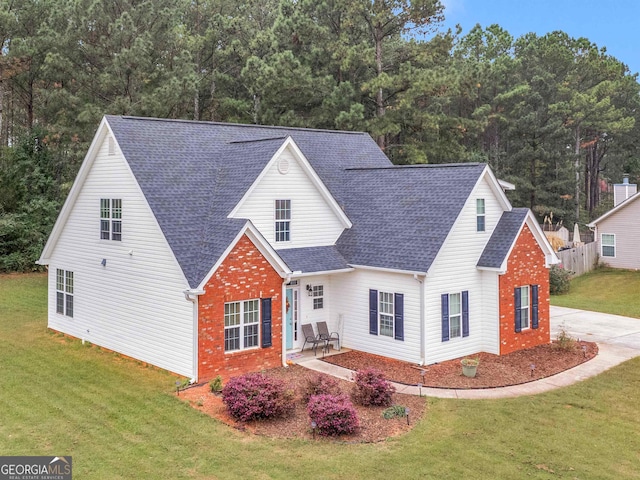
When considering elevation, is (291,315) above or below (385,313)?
below

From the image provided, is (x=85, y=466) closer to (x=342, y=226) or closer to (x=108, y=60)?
(x=342, y=226)

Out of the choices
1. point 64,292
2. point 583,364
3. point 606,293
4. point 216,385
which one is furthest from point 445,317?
point 606,293

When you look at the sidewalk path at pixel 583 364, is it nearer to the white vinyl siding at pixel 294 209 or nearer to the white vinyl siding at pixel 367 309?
the white vinyl siding at pixel 367 309

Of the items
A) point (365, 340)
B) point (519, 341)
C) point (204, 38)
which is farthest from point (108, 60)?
point (519, 341)

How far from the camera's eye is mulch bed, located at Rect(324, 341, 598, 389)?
16.1 metres

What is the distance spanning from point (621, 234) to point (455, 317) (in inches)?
1053

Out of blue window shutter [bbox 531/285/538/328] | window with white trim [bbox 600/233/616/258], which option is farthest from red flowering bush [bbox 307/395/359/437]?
window with white trim [bbox 600/233/616/258]

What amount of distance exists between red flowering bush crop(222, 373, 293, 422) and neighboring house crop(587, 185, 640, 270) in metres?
33.4

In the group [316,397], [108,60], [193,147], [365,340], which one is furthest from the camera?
[108,60]

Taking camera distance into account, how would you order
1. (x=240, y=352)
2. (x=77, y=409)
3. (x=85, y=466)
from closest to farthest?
(x=85, y=466) < (x=77, y=409) < (x=240, y=352)

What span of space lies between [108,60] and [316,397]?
29999mm

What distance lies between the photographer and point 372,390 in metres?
13.7

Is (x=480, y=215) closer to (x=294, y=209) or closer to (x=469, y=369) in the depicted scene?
(x=469, y=369)

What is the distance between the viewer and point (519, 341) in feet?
64.1
